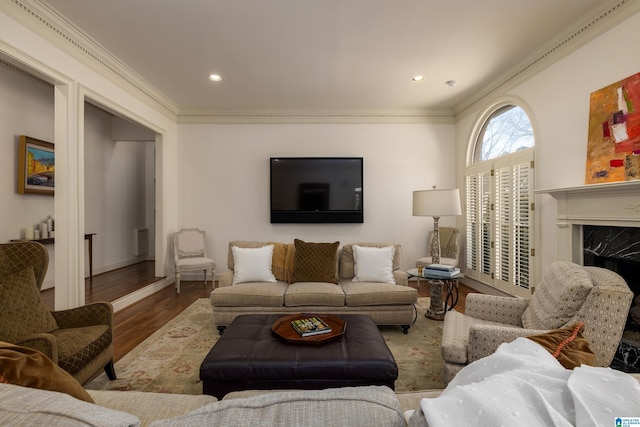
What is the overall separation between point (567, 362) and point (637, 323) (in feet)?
6.73

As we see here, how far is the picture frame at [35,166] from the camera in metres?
3.94

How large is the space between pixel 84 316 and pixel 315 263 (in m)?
2.02

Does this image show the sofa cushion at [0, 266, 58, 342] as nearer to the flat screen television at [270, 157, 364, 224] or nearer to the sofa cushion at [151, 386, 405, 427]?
the sofa cushion at [151, 386, 405, 427]

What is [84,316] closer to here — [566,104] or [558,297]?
[558,297]

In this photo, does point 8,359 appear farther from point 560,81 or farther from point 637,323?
point 560,81

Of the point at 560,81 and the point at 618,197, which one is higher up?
the point at 560,81

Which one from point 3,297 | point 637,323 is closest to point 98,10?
point 3,297

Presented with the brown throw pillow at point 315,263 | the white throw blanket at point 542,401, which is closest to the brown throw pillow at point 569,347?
the white throw blanket at point 542,401

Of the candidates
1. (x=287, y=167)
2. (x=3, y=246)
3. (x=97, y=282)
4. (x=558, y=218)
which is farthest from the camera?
(x=287, y=167)

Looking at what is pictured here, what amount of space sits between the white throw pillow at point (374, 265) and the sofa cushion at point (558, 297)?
1348 millimetres

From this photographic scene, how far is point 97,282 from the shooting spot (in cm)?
474

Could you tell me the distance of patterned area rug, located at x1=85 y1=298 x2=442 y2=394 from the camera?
2121 millimetres

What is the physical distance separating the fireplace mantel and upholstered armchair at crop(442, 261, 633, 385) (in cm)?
72

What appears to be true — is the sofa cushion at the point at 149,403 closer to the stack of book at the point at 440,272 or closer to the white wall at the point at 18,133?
the stack of book at the point at 440,272
